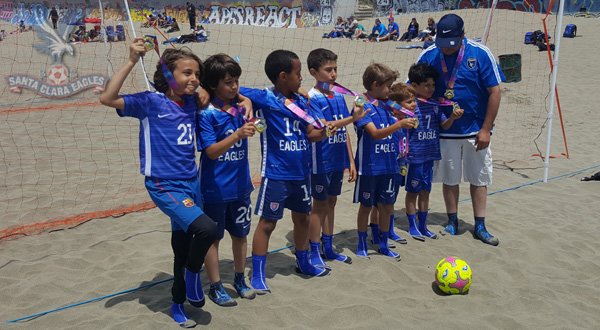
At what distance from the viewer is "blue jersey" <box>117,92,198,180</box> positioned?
3.33 metres

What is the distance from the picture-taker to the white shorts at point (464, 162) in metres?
5.28

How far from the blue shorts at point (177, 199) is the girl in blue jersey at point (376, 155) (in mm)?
1571

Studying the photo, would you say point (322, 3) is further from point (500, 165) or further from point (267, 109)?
point (267, 109)

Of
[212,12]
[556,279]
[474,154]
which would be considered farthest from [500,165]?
[212,12]

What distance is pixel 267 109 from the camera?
385 centimetres

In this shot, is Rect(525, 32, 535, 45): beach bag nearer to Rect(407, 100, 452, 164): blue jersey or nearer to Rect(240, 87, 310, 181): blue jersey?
Rect(407, 100, 452, 164): blue jersey

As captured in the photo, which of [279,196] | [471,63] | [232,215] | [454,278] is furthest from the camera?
[471,63]

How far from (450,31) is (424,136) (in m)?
0.94

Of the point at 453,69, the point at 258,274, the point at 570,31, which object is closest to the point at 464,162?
the point at 453,69

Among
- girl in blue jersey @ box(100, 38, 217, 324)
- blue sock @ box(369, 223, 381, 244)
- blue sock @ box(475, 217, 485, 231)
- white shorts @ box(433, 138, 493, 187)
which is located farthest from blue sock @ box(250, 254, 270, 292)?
blue sock @ box(475, 217, 485, 231)

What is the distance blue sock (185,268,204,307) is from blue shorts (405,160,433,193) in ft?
7.73

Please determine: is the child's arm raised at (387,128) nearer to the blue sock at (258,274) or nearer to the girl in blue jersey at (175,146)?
the blue sock at (258,274)

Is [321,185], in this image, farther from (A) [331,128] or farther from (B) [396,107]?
(B) [396,107]

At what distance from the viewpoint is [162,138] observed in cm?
335
